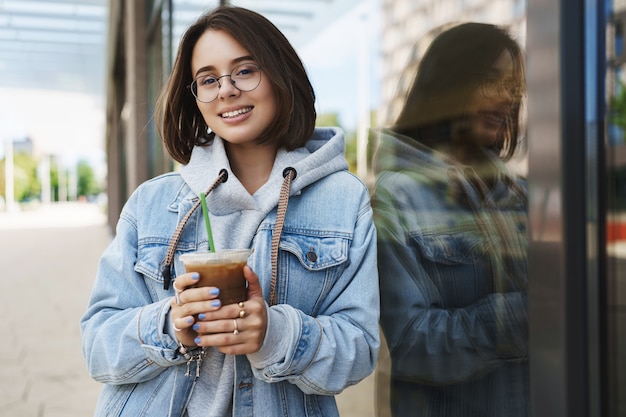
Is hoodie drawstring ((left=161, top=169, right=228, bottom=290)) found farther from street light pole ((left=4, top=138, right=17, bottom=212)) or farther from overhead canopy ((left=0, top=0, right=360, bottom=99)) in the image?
street light pole ((left=4, top=138, right=17, bottom=212))

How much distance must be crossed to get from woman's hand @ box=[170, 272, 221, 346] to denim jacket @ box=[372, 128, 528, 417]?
60cm

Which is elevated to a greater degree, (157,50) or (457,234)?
(157,50)

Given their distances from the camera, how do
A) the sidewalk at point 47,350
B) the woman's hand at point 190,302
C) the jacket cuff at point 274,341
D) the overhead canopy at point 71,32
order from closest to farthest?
1. the woman's hand at point 190,302
2. the jacket cuff at point 274,341
3. the overhead canopy at point 71,32
4. the sidewalk at point 47,350

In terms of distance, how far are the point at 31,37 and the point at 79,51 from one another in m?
1.48

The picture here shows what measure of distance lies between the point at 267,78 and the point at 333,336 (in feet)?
2.12

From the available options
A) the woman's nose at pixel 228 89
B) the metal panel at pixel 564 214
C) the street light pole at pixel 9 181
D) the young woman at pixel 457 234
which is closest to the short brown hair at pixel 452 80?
the young woman at pixel 457 234

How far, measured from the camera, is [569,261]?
1.01 metres

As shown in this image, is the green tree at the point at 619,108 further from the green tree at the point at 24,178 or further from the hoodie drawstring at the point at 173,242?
the green tree at the point at 24,178

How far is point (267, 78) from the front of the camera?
63.9 inches

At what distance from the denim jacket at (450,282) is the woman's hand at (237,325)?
0.52 m

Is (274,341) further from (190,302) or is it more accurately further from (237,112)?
(237,112)

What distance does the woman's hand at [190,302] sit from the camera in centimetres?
130

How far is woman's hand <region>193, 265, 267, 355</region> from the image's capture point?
131 cm

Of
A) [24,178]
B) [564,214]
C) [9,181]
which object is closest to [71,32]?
[564,214]
